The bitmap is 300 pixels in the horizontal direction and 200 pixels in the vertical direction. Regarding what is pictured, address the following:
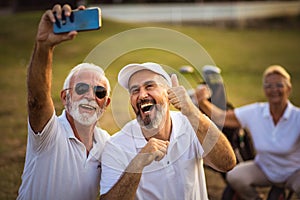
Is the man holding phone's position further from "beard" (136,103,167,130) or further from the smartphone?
the smartphone

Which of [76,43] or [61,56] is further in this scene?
[76,43]

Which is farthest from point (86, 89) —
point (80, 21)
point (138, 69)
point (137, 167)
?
point (80, 21)

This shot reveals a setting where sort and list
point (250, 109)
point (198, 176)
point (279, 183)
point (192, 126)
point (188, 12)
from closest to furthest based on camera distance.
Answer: point (192, 126)
point (198, 176)
point (279, 183)
point (250, 109)
point (188, 12)

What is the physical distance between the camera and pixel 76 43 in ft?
54.3

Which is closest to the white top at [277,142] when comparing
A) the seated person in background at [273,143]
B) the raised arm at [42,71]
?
the seated person in background at [273,143]

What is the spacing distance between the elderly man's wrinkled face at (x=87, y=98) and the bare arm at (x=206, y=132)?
1.41 ft

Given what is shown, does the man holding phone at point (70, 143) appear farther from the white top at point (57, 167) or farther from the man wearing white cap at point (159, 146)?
the man wearing white cap at point (159, 146)

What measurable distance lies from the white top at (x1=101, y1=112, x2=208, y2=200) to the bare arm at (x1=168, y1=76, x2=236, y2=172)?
0.08 metres

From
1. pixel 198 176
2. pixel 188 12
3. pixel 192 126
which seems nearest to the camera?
pixel 192 126

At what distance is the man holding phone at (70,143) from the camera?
2.81 metres

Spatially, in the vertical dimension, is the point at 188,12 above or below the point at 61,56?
above

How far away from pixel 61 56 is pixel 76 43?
64.5 inches

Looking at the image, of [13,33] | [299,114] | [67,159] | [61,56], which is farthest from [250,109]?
[13,33]

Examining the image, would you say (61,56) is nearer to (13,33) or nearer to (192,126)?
(13,33)
